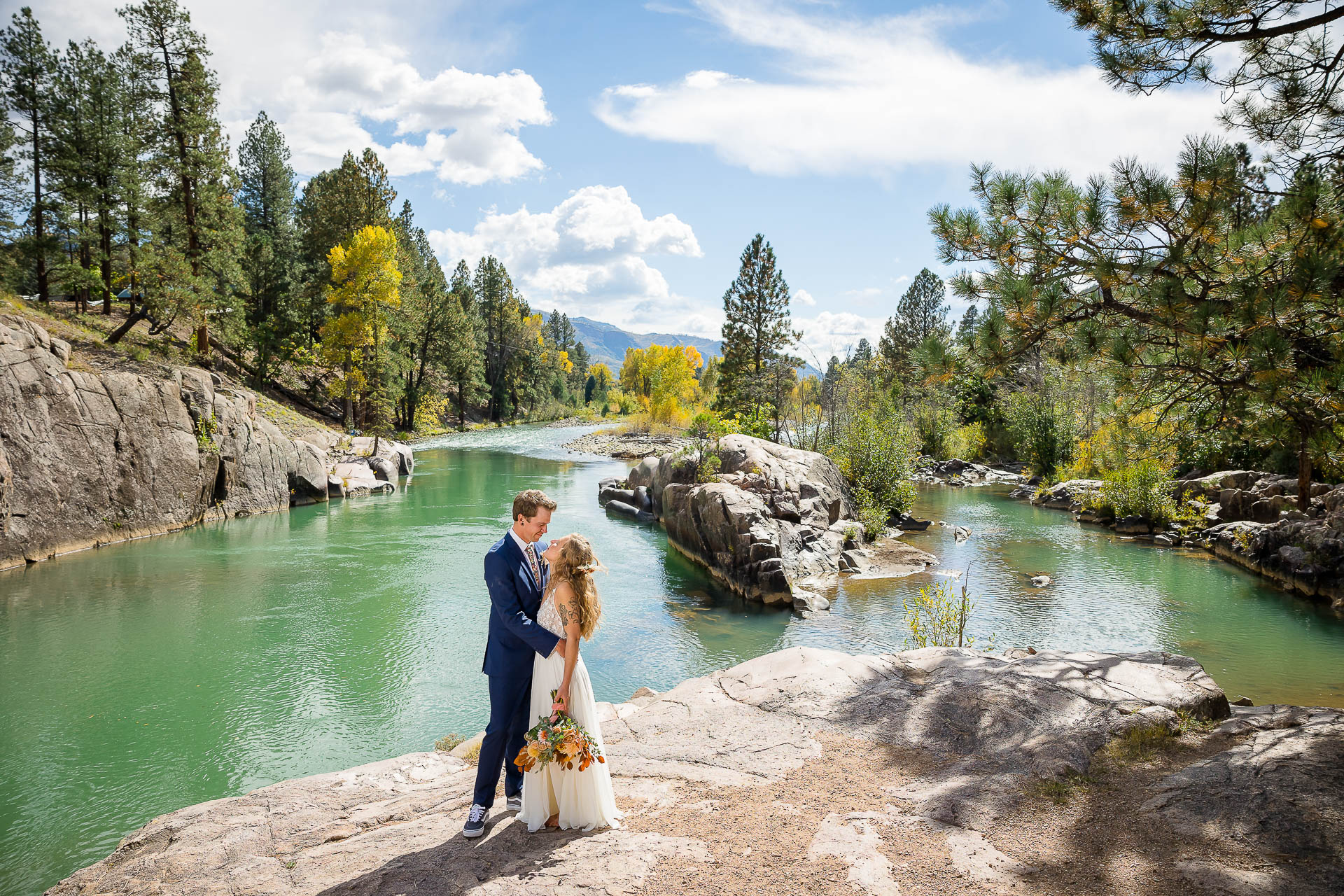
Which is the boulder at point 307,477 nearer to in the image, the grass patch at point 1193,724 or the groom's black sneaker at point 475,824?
the groom's black sneaker at point 475,824

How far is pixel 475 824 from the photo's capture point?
4.22 meters

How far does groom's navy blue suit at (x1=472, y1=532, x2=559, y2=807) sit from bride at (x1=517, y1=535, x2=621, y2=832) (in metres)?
0.12

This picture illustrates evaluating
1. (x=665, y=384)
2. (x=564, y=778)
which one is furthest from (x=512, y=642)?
(x=665, y=384)

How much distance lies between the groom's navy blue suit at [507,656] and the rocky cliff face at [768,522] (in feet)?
33.2

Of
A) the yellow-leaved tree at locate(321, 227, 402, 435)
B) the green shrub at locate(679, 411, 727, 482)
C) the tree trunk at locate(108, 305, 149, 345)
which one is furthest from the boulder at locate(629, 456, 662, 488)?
the yellow-leaved tree at locate(321, 227, 402, 435)

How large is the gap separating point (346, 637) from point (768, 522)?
893cm

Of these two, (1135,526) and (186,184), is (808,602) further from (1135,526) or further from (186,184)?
(186,184)

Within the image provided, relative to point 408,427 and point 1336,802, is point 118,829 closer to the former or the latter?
point 1336,802

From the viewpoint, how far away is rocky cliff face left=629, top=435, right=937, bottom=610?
48.2 feet

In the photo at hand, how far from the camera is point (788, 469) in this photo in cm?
1930

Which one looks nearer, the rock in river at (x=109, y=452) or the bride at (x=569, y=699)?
the bride at (x=569, y=699)

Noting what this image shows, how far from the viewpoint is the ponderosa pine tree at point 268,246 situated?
3822cm

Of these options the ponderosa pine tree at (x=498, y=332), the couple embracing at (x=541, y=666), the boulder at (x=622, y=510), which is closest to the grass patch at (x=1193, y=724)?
the couple embracing at (x=541, y=666)

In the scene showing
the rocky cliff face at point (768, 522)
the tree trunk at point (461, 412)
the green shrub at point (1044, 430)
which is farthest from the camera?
the tree trunk at point (461, 412)
